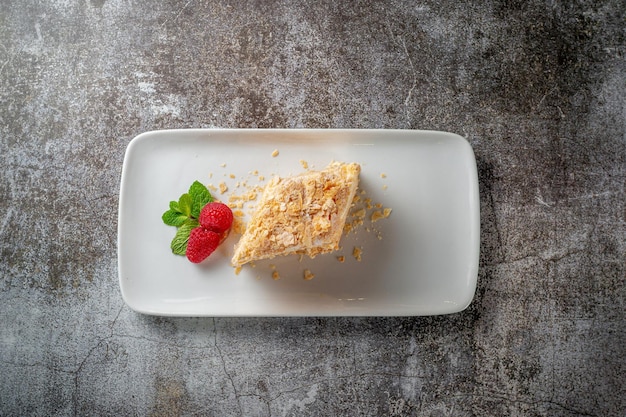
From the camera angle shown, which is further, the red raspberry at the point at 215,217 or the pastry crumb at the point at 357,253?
the pastry crumb at the point at 357,253

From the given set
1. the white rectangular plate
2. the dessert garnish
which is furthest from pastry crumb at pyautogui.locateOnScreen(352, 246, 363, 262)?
the dessert garnish

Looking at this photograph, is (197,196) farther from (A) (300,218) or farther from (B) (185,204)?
(A) (300,218)

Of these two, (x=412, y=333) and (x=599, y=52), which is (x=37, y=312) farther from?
(x=599, y=52)

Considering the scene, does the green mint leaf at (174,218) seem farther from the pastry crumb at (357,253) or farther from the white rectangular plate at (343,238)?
the pastry crumb at (357,253)

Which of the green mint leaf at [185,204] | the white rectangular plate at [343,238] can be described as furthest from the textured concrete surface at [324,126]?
the green mint leaf at [185,204]

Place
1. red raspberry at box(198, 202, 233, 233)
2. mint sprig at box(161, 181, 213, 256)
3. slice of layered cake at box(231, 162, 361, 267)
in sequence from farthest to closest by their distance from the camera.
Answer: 1. mint sprig at box(161, 181, 213, 256)
2. red raspberry at box(198, 202, 233, 233)
3. slice of layered cake at box(231, 162, 361, 267)

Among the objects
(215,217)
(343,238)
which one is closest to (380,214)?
(343,238)

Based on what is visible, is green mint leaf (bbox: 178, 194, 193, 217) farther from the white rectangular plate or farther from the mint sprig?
the white rectangular plate
